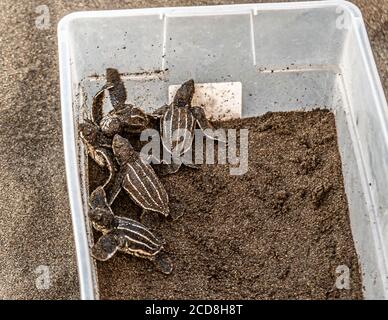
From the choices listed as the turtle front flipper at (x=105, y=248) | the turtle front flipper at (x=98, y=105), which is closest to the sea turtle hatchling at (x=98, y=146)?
the turtle front flipper at (x=98, y=105)

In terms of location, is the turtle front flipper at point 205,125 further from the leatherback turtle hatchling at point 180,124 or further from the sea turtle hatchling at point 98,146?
the sea turtle hatchling at point 98,146

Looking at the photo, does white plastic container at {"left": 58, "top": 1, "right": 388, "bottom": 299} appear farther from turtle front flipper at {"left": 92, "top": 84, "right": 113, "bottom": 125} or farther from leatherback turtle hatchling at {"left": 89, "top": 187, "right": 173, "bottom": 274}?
leatherback turtle hatchling at {"left": 89, "top": 187, "right": 173, "bottom": 274}

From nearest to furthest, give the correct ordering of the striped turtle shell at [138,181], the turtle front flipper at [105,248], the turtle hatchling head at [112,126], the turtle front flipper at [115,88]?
the turtle front flipper at [105,248] < the striped turtle shell at [138,181] < the turtle hatchling head at [112,126] < the turtle front flipper at [115,88]

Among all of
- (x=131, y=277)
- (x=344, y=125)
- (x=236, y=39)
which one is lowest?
(x=131, y=277)
